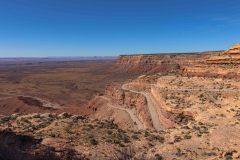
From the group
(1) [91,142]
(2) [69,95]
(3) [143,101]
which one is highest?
(1) [91,142]

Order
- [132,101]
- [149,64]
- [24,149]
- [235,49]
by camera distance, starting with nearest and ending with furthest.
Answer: [24,149], [235,49], [132,101], [149,64]

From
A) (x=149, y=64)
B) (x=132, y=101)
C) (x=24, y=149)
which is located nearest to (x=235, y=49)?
(x=132, y=101)

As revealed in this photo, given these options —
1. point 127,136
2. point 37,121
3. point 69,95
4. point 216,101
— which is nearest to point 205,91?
point 216,101

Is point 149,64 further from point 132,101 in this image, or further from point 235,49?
point 235,49

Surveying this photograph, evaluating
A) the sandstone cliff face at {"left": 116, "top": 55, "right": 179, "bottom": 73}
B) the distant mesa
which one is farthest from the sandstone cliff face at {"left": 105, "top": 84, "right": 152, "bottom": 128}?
the sandstone cliff face at {"left": 116, "top": 55, "right": 179, "bottom": 73}

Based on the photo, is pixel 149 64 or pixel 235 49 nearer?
pixel 235 49

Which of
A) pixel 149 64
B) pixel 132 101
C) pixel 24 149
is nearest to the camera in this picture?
pixel 24 149

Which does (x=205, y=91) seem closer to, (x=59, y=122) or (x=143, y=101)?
(x=143, y=101)

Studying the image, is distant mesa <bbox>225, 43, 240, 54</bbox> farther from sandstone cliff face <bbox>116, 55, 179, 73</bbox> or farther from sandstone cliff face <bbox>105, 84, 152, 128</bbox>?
sandstone cliff face <bbox>116, 55, 179, 73</bbox>
